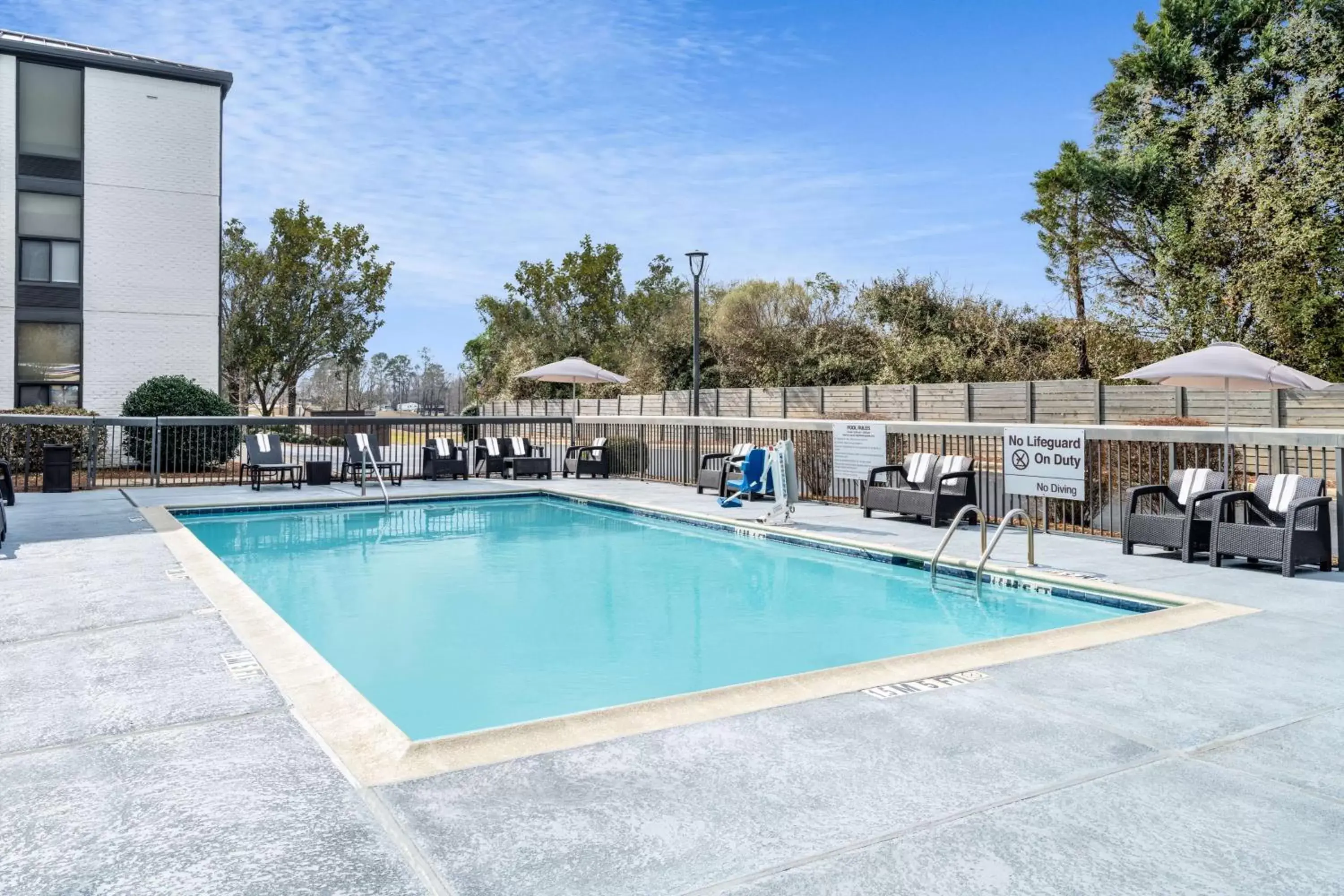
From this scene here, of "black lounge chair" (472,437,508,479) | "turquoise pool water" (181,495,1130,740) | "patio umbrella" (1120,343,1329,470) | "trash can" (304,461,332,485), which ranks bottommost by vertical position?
"turquoise pool water" (181,495,1130,740)

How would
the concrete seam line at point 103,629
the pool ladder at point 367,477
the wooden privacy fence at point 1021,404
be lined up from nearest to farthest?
the concrete seam line at point 103,629 < the pool ladder at point 367,477 < the wooden privacy fence at point 1021,404

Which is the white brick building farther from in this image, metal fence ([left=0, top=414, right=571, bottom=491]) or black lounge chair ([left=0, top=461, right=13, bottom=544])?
black lounge chair ([left=0, top=461, right=13, bottom=544])

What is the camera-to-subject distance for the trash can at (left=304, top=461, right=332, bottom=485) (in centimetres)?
1480

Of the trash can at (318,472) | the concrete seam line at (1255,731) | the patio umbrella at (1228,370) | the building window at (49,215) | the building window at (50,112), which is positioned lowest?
the concrete seam line at (1255,731)

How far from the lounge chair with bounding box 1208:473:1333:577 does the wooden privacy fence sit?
6460 millimetres

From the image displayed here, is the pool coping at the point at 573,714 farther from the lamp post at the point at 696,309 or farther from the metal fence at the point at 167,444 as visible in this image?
the lamp post at the point at 696,309

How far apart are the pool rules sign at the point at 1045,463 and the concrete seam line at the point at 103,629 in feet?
23.0

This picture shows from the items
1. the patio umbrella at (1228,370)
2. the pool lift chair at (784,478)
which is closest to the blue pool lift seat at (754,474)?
the pool lift chair at (784,478)

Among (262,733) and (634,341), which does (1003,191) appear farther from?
(262,733)

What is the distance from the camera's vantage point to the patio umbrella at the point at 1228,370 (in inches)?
336

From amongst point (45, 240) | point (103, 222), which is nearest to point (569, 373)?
point (103, 222)

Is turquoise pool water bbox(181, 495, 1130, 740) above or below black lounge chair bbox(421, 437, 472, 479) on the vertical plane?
below

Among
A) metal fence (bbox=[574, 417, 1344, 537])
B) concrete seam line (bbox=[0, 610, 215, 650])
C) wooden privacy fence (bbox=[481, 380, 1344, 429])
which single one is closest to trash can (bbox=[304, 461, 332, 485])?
metal fence (bbox=[574, 417, 1344, 537])

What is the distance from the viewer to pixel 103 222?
62.0 feet
